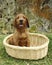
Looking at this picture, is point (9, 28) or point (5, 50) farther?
point (9, 28)

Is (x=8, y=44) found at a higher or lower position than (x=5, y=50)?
higher

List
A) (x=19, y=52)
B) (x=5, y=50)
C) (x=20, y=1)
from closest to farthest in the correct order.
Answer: (x=19, y=52) < (x=5, y=50) < (x=20, y=1)

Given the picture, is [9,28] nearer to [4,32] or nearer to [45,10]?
[4,32]

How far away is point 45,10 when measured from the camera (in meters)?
4.08

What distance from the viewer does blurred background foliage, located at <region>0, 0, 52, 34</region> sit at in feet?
13.3

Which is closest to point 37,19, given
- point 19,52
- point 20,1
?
point 20,1

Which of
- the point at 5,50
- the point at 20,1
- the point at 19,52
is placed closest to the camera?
the point at 19,52

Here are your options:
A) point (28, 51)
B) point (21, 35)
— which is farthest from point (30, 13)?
point (28, 51)

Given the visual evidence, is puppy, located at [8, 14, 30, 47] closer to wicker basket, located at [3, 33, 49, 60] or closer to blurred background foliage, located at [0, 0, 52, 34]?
wicker basket, located at [3, 33, 49, 60]

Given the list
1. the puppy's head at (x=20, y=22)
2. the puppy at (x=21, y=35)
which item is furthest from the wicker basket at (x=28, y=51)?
the puppy's head at (x=20, y=22)

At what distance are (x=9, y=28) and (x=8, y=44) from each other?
1.46m

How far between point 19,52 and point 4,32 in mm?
1516

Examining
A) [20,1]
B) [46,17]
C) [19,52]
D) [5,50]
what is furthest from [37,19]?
[19,52]

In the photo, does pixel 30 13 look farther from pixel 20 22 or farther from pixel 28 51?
pixel 28 51
